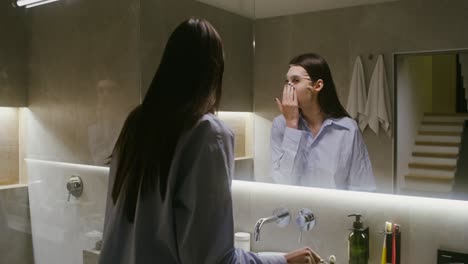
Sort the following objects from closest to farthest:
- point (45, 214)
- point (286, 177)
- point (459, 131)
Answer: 1. point (459, 131)
2. point (286, 177)
3. point (45, 214)

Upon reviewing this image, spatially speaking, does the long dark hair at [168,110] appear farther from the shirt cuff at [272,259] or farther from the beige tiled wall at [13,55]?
the beige tiled wall at [13,55]

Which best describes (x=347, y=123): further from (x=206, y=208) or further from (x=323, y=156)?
(x=206, y=208)

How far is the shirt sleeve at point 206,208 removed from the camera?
1.10 m

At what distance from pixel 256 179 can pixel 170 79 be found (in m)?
0.76

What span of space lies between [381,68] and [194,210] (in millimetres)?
839

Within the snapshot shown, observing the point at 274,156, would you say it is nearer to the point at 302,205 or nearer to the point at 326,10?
the point at 302,205

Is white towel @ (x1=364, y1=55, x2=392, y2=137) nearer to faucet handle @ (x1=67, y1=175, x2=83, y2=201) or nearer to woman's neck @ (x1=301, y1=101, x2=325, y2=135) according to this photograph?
woman's neck @ (x1=301, y1=101, x2=325, y2=135)

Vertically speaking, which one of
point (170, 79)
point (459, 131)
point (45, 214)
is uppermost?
point (170, 79)

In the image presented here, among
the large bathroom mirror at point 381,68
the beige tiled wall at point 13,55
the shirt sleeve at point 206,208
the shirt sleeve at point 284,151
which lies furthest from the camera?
the beige tiled wall at point 13,55

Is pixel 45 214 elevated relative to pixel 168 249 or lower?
lower

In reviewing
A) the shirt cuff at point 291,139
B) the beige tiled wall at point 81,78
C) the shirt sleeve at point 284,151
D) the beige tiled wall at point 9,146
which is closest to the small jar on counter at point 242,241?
the shirt sleeve at point 284,151

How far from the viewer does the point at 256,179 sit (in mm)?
1860

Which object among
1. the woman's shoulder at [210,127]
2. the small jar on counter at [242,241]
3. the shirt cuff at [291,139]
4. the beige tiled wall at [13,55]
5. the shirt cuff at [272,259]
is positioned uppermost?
the beige tiled wall at [13,55]

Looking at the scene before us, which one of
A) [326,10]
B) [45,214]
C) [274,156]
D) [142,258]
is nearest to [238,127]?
[274,156]
